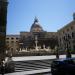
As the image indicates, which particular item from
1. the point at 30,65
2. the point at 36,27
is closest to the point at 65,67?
the point at 30,65

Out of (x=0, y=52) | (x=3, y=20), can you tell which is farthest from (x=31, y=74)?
(x=3, y=20)

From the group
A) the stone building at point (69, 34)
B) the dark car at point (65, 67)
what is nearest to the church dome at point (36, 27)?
the stone building at point (69, 34)

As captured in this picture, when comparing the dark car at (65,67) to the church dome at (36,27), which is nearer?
the dark car at (65,67)

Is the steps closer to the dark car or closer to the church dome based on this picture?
the dark car

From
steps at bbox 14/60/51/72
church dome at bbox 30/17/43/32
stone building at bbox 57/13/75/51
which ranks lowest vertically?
steps at bbox 14/60/51/72

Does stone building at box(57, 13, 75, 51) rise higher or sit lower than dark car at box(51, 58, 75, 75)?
higher

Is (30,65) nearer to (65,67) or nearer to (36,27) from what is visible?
(65,67)

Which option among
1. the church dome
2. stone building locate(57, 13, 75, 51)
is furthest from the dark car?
the church dome

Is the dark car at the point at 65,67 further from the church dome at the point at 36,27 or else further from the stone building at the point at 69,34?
the church dome at the point at 36,27

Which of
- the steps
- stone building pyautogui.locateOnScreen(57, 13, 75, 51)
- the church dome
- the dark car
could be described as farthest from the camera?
the church dome

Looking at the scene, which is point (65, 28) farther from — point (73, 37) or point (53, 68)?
point (53, 68)

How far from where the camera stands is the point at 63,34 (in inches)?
3211

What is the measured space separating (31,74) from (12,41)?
106m

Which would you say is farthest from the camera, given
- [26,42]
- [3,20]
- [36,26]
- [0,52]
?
[36,26]
